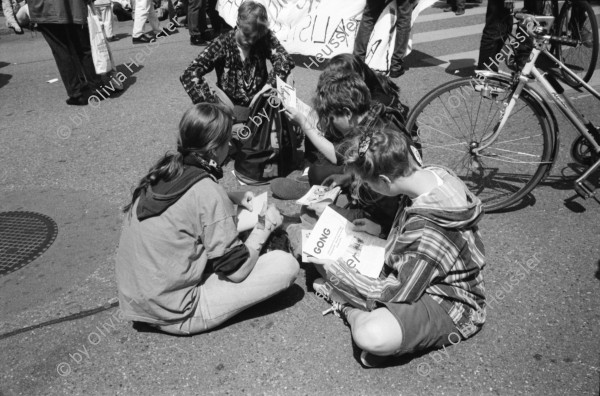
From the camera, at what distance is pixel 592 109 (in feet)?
17.3

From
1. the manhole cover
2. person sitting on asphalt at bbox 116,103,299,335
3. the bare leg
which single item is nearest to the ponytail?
person sitting on asphalt at bbox 116,103,299,335

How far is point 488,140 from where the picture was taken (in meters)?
3.54

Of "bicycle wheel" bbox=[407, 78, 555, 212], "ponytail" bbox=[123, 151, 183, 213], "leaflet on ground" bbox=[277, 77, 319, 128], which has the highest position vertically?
"ponytail" bbox=[123, 151, 183, 213]

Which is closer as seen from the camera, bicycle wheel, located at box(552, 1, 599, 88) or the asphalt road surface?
the asphalt road surface

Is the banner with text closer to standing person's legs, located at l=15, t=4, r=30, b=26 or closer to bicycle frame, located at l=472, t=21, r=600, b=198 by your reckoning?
bicycle frame, located at l=472, t=21, r=600, b=198

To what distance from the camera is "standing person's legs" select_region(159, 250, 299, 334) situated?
2.55m

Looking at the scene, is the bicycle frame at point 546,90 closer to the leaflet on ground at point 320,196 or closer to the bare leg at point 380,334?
the leaflet on ground at point 320,196

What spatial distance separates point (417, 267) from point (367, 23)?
4828 millimetres

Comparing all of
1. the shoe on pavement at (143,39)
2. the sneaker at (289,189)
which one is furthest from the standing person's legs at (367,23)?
the shoe on pavement at (143,39)

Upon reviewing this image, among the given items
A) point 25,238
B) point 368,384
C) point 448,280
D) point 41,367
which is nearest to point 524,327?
point 448,280

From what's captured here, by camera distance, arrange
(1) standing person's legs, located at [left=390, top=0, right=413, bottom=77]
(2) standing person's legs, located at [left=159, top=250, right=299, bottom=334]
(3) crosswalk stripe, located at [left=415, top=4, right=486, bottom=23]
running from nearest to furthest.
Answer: (2) standing person's legs, located at [left=159, top=250, right=299, bottom=334] → (1) standing person's legs, located at [left=390, top=0, right=413, bottom=77] → (3) crosswalk stripe, located at [left=415, top=4, right=486, bottom=23]

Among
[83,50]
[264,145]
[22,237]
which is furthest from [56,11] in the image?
[264,145]

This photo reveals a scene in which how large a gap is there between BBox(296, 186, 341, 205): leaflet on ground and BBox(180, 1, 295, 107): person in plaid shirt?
1.30 meters

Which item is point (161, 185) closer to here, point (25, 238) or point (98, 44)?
point (25, 238)
